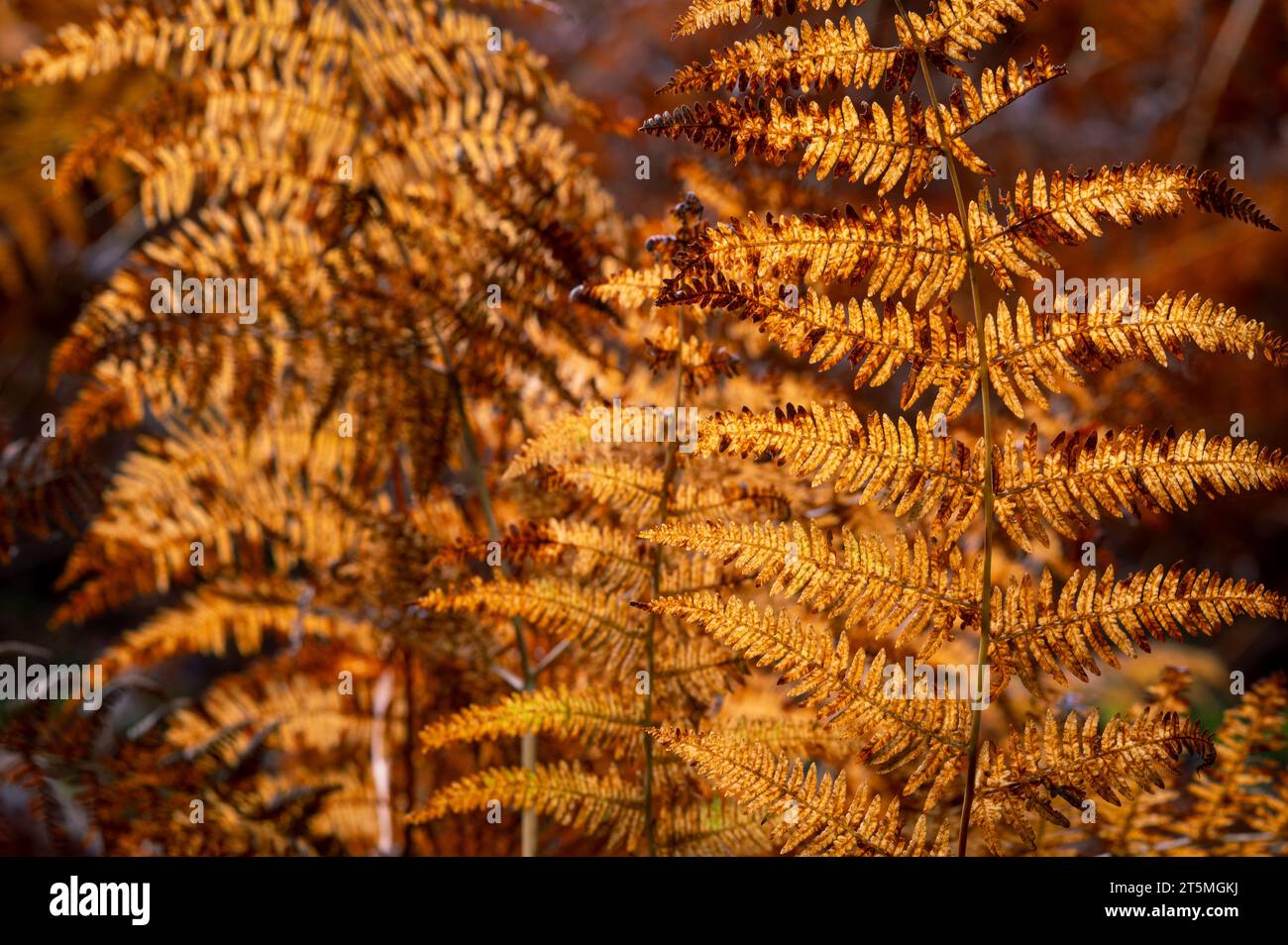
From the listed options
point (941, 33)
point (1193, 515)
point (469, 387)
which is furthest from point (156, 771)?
point (1193, 515)

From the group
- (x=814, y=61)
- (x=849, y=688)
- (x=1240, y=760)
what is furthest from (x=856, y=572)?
(x=1240, y=760)

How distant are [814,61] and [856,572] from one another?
1.36ft

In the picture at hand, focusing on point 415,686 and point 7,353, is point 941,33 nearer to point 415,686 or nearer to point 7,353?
point 415,686

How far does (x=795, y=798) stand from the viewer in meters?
0.80

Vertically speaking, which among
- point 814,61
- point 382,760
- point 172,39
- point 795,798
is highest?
point 172,39

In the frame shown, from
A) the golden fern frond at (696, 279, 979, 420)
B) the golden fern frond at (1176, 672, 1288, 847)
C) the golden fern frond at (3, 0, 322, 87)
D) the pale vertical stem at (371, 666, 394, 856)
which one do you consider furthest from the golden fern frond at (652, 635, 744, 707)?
the golden fern frond at (3, 0, 322, 87)

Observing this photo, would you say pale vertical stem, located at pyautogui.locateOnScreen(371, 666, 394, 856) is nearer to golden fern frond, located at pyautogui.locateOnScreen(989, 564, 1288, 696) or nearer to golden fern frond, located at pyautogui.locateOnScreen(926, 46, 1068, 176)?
golden fern frond, located at pyautogui.locateOnScreen(989, 564, 1288, 696)

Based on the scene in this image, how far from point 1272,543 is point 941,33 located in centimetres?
295

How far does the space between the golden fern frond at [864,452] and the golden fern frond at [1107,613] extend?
0.29 ft

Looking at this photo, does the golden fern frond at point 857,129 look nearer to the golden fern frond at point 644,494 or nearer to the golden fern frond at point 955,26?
the golden fern frond at point 955,26

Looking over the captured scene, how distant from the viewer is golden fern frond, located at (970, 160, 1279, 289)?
2.49ft

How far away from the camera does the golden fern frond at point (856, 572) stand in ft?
2.52

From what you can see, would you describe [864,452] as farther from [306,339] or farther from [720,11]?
[306,339]

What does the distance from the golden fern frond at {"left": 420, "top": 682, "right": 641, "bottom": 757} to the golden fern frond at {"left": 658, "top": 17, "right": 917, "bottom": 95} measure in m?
0.55
